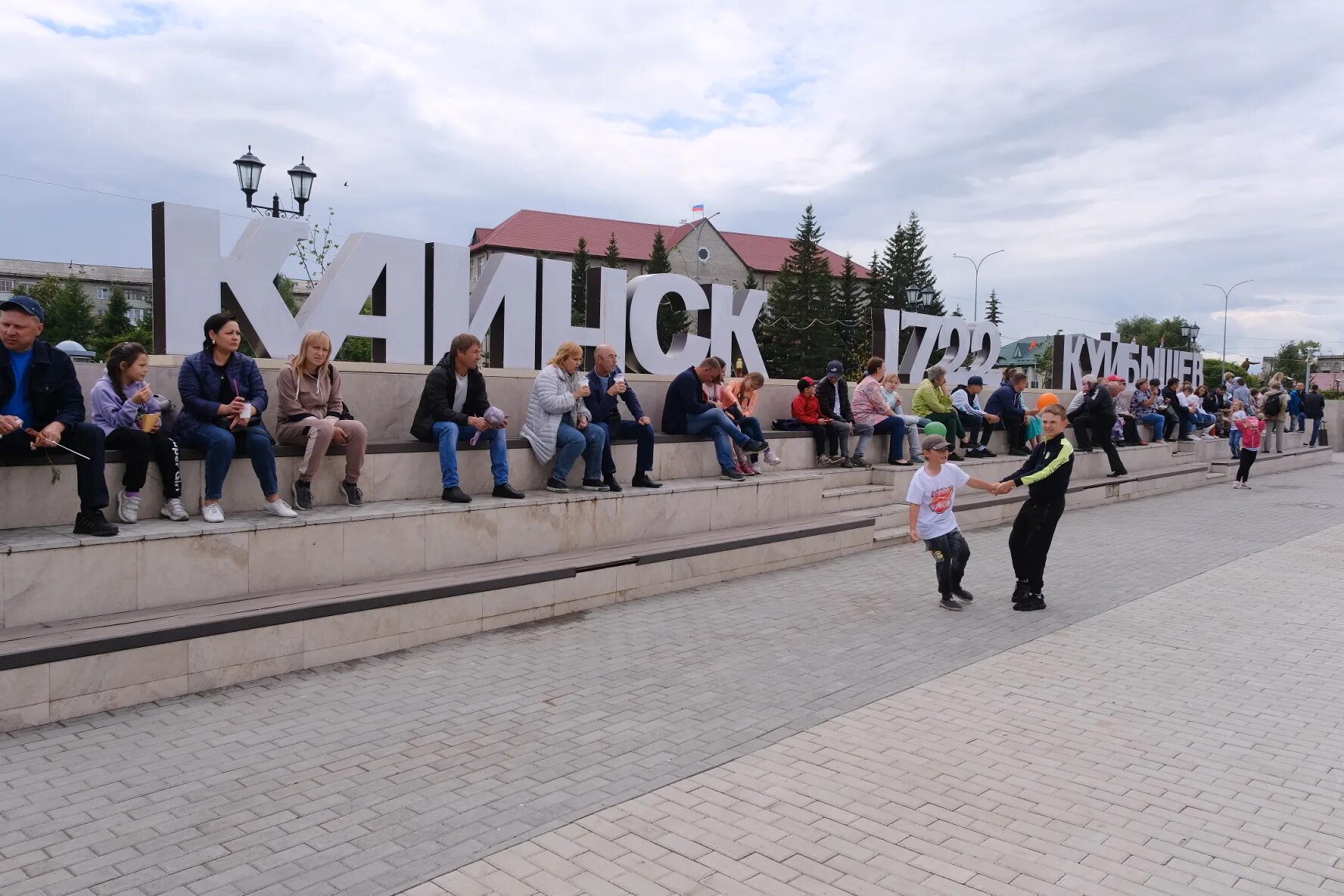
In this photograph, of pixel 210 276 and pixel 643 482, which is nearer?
pixel 210 276

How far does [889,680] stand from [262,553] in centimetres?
450

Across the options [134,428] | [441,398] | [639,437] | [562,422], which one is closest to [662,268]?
[639,437]

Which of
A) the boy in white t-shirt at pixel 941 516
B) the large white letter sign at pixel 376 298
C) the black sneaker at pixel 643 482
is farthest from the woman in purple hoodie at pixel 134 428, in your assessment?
the boy in white t-shirt at pixel 941 516

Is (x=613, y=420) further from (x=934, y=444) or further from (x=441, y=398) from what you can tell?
(x=934, y=444)

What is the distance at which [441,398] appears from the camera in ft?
28.1

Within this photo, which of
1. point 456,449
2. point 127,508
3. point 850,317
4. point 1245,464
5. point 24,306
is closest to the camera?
point 24,306

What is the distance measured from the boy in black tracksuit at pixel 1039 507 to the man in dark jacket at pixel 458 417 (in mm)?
4720

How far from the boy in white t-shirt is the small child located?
14.8 metres

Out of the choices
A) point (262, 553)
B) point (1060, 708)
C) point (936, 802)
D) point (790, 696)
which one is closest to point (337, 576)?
point (262, 553)

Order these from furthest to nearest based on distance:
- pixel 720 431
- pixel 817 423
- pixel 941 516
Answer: pixel 817 423
pixel 720 431
pixel 941 516

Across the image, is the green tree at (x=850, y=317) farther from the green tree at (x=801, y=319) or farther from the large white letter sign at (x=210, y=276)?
the large white letter sign at (x=210, y=276)

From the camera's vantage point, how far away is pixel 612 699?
574cm

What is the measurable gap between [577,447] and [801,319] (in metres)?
59.1

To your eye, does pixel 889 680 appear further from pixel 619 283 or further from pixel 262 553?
pixel 619 283
